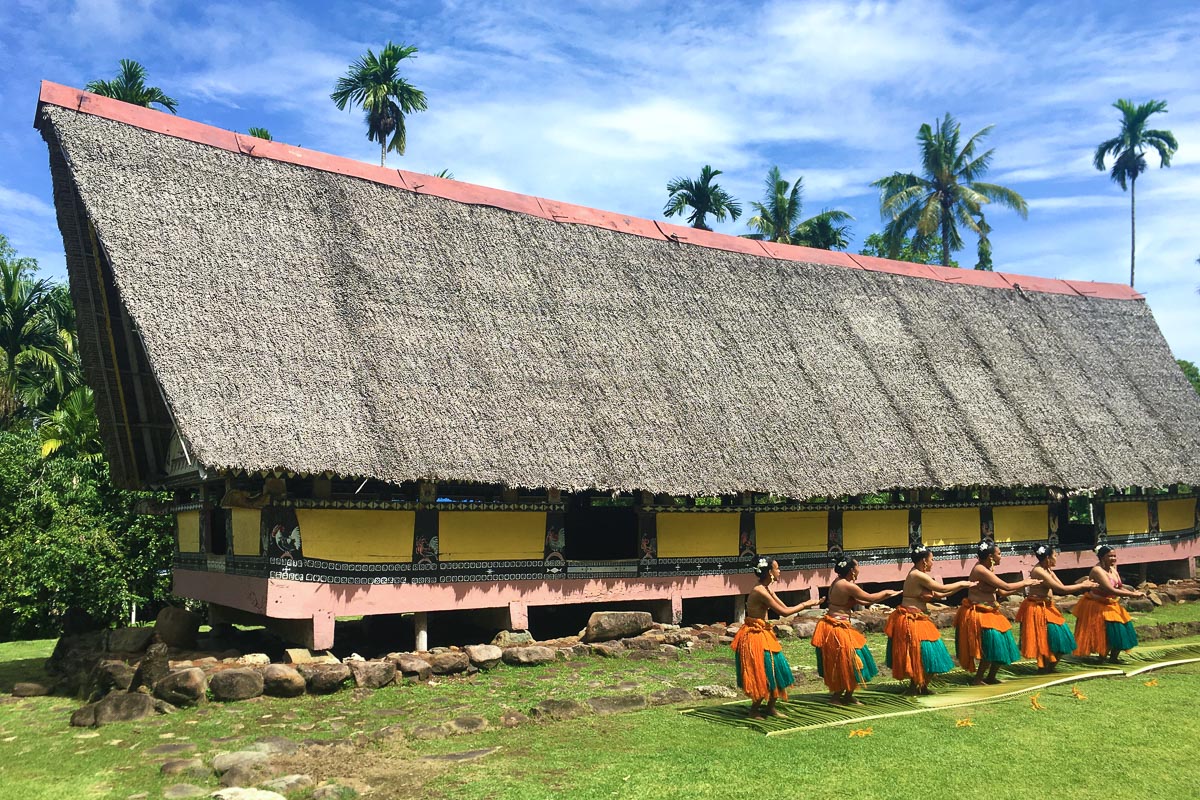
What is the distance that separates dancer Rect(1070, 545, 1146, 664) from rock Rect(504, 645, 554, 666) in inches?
234

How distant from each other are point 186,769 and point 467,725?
2223mm

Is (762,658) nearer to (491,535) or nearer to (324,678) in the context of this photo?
(324,678)

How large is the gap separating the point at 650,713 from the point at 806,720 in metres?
1.44

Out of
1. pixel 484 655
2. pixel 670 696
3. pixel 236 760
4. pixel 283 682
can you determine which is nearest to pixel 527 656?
pixel 484 655

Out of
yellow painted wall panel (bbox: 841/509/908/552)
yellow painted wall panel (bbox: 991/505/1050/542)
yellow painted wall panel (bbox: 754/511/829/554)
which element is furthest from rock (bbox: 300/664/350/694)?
yellow painted wall panel (bbox: 991/505/1050/542)

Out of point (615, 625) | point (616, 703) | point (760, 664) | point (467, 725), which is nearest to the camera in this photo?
point (760, 664)

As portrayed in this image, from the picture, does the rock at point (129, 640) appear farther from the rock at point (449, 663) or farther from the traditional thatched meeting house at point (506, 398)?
the rock at point (449, 663)

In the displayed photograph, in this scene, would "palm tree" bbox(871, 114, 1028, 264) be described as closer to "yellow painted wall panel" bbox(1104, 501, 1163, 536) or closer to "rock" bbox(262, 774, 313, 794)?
"yellow painted wall panel" bbox(1104, 501, 1163, 536)

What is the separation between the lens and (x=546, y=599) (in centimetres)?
1217

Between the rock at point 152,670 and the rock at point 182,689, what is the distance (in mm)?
248

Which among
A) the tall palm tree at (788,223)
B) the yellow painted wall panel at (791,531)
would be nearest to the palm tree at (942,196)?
the tall palm tree at (788,223)

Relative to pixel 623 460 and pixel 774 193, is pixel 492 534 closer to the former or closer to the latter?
pixel 623 460

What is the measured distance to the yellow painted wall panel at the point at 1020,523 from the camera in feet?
56.2

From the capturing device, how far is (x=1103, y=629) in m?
10.0
